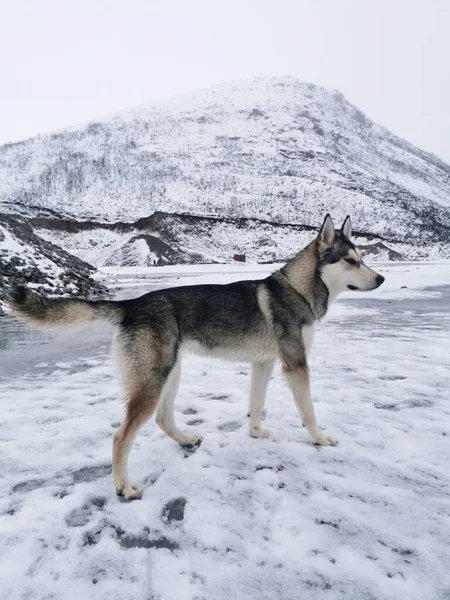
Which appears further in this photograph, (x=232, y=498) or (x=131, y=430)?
(x=131, y=430)

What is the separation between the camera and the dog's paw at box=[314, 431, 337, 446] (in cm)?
368

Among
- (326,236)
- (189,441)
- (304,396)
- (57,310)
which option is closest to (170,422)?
(189,441)

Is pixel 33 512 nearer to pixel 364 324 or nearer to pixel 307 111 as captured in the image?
pixel 364 324

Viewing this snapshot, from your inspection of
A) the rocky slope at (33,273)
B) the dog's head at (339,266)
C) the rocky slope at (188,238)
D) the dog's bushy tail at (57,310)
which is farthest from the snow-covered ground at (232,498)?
the rocky slope at (188,238)

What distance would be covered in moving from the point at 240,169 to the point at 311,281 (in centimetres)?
10054

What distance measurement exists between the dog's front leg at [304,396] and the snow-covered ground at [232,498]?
0.13m

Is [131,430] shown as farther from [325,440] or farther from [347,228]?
[347,228]

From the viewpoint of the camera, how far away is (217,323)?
145 inches

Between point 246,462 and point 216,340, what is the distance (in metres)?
1.11

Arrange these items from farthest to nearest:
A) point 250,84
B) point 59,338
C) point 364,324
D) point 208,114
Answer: point 250,84, point 208,114, point 364,324, point 59,338

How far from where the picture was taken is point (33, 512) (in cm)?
268

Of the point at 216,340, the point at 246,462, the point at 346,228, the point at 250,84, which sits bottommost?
the point at 246,462

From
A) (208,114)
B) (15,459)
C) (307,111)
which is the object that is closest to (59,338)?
(15,459)

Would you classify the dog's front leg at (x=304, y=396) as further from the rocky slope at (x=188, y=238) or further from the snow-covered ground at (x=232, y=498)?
the rocky slope at (x=188, y=238)
